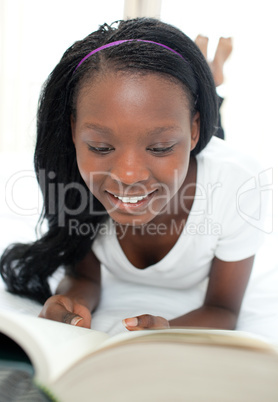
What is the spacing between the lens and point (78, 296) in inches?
37.5

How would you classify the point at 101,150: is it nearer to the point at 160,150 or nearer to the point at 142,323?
the point at 160,150

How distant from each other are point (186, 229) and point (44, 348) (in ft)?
1.75

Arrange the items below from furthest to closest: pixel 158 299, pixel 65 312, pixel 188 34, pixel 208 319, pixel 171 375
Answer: pixel 188 34, pixel 158 299, pixel 208 319, pixel 65 312, pixel 171 375

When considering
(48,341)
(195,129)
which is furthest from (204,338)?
(195,129)

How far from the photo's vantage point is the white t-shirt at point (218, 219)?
→ 0.95 metres

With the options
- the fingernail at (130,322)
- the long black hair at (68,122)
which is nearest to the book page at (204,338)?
the fingernail at (130,322)

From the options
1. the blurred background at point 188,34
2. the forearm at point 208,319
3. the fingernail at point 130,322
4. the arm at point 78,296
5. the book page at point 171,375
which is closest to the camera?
the book page at point 171,375

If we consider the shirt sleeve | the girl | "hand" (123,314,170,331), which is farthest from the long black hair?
"hand" (123,314,170,331)

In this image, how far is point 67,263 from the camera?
3.46 feet

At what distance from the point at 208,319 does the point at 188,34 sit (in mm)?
1720

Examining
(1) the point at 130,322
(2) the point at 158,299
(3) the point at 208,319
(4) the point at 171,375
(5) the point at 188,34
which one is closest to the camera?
(4) the point at 171,375

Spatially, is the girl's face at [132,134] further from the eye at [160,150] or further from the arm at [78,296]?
the arm at [78,296]

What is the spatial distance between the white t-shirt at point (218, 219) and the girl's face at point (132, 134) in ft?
0.66

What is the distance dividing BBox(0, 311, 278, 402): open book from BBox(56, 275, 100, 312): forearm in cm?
51
